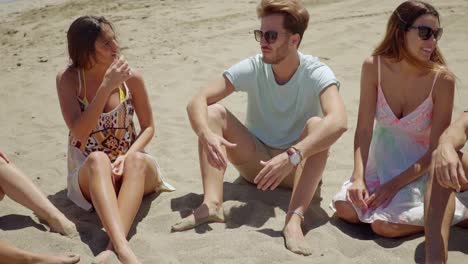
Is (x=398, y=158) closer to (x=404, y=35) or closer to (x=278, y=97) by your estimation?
(x=404, y=35)

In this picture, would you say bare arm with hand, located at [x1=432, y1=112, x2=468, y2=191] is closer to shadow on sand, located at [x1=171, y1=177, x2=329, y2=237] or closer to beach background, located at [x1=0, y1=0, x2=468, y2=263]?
beach background, located at [x1=0, y1=0, x2=468, y2=263]

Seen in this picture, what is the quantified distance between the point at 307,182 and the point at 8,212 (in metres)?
1.89

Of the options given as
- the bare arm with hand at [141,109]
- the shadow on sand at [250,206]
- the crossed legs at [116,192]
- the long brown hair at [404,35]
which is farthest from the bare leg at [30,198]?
the long brown hair at [404,35]

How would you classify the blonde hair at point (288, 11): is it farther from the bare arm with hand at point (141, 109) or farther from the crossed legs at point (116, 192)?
the crossed legs at point (116, 192)

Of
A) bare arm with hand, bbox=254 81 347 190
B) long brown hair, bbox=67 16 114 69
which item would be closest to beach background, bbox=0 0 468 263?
bare arm with hand, bbox=254 81 347 190

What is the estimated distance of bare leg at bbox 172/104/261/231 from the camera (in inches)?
136

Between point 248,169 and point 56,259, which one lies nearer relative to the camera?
point 56,259

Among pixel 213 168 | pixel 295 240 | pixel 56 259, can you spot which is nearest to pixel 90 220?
pixel 56 259

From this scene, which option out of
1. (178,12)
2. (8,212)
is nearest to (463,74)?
(8,212)

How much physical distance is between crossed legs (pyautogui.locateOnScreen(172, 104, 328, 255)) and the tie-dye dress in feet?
0.88

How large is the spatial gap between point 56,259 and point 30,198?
1.83ft

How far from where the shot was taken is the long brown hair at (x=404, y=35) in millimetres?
3328

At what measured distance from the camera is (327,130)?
3320 millimetres

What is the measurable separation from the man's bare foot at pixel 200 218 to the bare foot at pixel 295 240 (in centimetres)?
43
